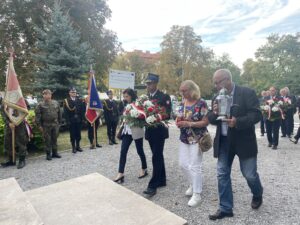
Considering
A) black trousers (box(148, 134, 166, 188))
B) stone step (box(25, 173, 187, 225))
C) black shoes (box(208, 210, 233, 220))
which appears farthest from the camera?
black trousers (box(148, 134, 166, 188))

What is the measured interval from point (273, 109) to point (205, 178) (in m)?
4.45

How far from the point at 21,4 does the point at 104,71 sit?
305 inches

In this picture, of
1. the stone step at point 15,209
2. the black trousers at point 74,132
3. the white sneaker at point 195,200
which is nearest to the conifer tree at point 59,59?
the black trousers at point 74,132

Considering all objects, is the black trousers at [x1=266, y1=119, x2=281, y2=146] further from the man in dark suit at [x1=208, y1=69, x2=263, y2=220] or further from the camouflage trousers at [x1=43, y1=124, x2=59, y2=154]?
the camouflage trousers at [x1=43, y1=124, x2=59, y2=154]

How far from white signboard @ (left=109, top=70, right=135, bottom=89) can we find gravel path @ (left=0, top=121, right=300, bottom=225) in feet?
16.6

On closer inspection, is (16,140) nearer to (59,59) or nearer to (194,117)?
(194,117)

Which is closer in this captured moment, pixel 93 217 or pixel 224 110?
pixel 93 217

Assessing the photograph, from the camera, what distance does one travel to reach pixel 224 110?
10.5 ft

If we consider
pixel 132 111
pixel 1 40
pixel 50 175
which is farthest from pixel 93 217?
pixel 1 40

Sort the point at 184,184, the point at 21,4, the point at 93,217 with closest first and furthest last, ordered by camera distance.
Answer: the point at 93,217 < the point at 184,184 < the point at 21,4

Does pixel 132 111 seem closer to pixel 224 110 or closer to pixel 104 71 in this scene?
pixel 224 110

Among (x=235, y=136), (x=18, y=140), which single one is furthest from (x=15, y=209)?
→ (x=18, y=140)

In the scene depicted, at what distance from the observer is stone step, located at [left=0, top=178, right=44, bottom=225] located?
236 cm

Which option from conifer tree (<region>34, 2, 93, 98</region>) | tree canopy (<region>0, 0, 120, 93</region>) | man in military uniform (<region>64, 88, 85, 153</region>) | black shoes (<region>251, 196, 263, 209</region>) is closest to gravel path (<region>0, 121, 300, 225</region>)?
black shoes (<region>251, 196, 263, 209</region>)
